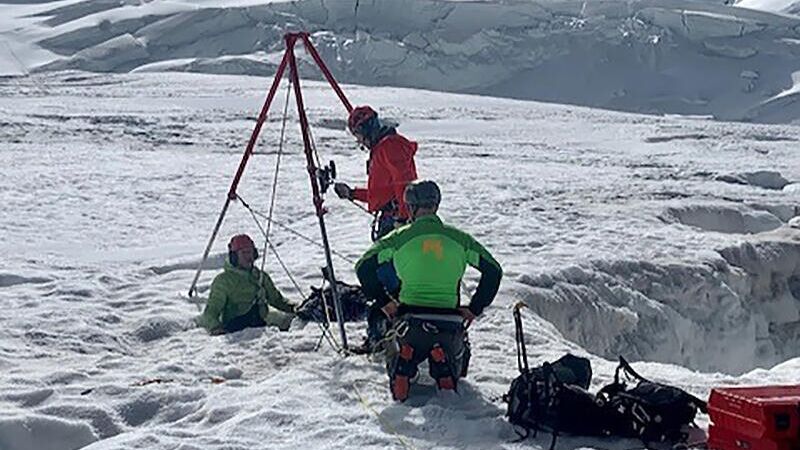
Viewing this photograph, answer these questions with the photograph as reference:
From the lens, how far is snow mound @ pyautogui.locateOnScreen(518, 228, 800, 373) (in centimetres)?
962

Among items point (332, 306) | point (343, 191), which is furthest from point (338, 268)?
point (343, 191)

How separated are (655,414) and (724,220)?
8927 millimetres

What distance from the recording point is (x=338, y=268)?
10203mm

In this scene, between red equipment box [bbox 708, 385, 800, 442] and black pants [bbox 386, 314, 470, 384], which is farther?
black pants [bbox 386, 314, 470, 384]

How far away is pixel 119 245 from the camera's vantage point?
11.8m

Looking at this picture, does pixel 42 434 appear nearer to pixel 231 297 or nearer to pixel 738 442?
pixel 231 297

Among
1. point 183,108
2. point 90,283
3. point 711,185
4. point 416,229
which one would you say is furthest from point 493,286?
point 183,108

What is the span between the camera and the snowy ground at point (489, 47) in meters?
35.8

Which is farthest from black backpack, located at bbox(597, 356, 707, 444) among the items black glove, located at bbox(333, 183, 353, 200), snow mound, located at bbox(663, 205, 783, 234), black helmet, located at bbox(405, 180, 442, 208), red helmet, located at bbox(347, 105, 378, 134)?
snow mound, located at bbox(663, 205, 783, 234)

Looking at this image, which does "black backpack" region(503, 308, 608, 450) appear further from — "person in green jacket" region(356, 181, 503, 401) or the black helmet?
the black helmet

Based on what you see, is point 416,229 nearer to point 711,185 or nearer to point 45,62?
point 711,185

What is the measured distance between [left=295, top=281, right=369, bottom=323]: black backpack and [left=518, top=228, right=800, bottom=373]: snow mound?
63.3 inches

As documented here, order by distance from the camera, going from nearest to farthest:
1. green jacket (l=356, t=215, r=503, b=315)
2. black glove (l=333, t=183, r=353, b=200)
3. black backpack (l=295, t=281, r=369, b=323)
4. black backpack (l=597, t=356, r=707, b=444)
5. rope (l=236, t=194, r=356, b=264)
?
1. black backpack (l=597, t=356, r=707, b=444)
2. green jacket (l=356, t=215, r=503, b=315)
3. black glove (l=333, t=183, r=353, b=200)
4. black backpack (l=295, t=281, r=369, b=323)
5. rope (l=236, t=194, r=356, b=264)

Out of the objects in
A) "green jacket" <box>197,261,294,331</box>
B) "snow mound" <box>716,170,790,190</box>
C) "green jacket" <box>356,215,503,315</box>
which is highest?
"green jacket" <box>356,215,503,315</box>
